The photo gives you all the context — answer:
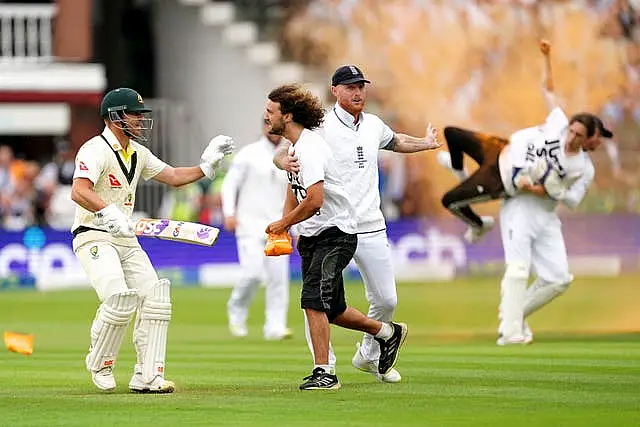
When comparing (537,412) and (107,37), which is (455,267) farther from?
(537,412)

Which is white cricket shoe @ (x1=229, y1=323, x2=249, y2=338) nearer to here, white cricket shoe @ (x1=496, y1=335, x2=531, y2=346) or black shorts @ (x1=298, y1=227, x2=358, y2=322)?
white cricket shoe @ (x1=496, y1=335, x2=531, y2=346)

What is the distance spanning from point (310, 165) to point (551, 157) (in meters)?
4.94

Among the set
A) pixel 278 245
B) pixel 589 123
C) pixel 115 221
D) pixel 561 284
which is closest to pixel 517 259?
pixel 561 284

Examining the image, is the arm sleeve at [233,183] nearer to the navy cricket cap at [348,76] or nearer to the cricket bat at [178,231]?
the navy cricket cap at [348,76]

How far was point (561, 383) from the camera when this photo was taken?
1159cm

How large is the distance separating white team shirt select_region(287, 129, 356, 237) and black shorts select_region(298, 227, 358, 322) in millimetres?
63

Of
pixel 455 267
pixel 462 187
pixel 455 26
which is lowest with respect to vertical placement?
pixel 455 267

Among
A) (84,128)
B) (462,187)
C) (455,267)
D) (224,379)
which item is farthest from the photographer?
(84,128)

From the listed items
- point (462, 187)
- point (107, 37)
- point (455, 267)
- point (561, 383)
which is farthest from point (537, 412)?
point (107, 37)

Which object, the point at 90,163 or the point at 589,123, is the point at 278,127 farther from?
the point at 589,123

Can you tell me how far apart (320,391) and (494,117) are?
22.4 metres

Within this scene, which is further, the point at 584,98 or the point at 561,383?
the point at 584,98

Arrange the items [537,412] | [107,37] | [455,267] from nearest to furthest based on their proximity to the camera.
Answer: [537,412]
[455,267]
[107,37]

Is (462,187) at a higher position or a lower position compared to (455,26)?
lower
